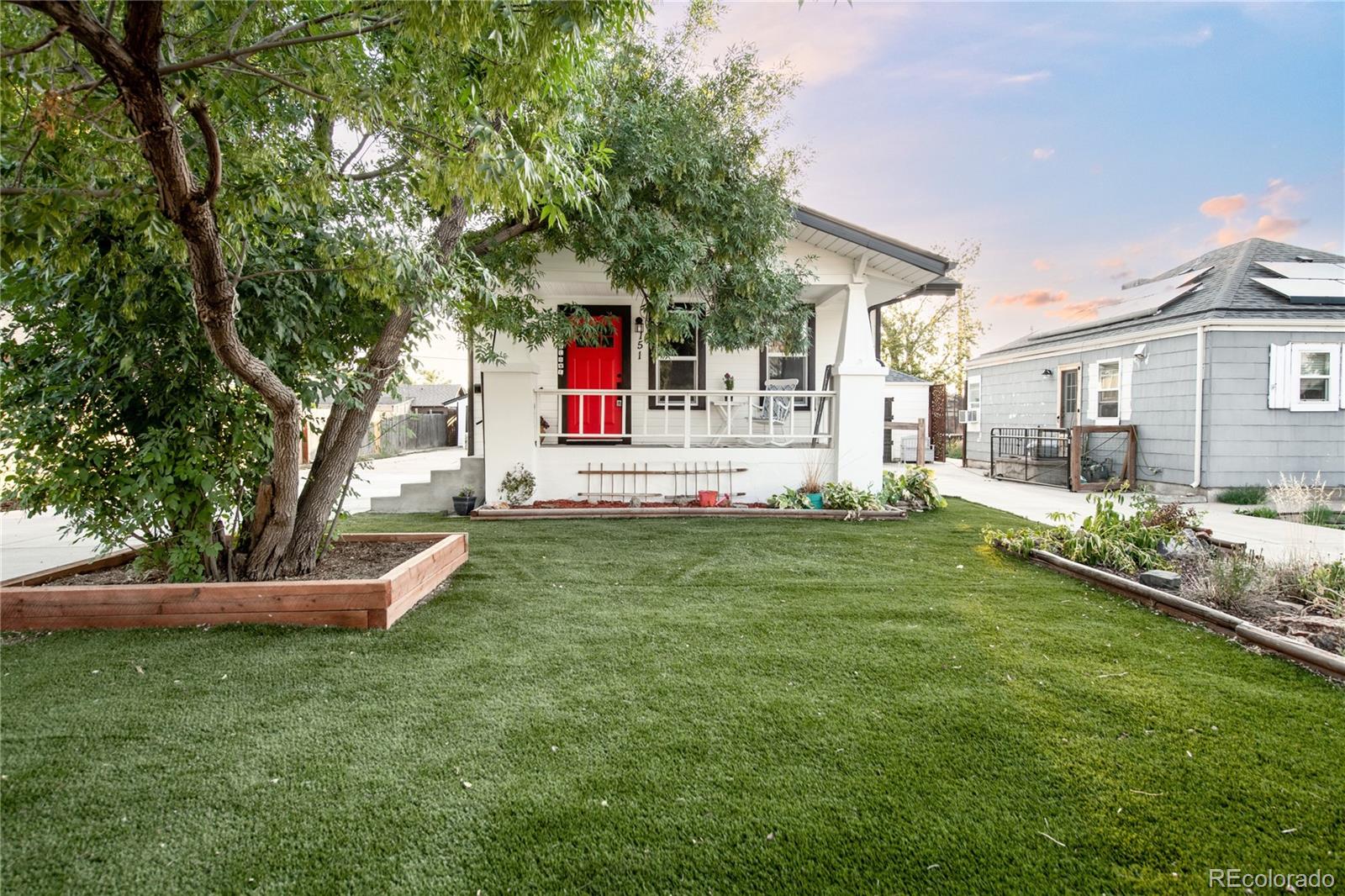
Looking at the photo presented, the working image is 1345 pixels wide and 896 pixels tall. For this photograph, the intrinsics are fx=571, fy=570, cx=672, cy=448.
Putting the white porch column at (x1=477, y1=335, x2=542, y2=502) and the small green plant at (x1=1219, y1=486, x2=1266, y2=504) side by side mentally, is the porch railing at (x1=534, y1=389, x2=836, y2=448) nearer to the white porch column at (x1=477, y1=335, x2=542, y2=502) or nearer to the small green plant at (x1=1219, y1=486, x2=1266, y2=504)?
the white porch column at (x1=477, y1=335, x2=542, y2=502)

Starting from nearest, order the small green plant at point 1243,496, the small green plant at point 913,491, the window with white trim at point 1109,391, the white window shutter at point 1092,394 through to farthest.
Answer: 1. the small green plant at point 913,491
2. the small green plant at point 1243,496
3. the window with white trim at point 1109,391
4. the white window shutter at point 1092,394

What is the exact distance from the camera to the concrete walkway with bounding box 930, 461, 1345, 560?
529cm

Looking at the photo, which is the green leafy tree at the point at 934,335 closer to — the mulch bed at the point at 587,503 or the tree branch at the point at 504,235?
the mulch bed at the point at 587,503

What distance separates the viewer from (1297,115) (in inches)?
393

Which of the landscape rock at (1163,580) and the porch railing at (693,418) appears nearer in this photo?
the landscape rock at (1163,580)

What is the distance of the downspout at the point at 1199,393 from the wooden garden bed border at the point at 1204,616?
695cm

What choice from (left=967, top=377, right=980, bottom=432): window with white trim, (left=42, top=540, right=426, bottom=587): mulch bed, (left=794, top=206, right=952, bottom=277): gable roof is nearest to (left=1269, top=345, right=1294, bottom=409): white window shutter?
(left=794, top=206, right=952, bottom=277): gable roof

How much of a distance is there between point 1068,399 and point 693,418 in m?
9.20

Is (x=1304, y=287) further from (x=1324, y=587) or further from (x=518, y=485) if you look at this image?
(x=518, y=485)

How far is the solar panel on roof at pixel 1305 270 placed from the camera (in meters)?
10.3

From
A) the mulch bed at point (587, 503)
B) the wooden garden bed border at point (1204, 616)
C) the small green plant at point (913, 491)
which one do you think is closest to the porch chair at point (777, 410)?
the mulch bed at point (587, 503)

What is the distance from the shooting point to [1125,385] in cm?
1116

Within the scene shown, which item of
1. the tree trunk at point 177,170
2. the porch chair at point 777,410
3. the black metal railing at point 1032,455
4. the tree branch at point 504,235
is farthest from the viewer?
the black metal railing at point 1032,455

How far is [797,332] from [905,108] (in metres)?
5.77
